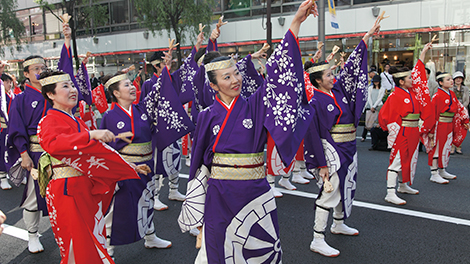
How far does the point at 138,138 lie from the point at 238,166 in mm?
1416

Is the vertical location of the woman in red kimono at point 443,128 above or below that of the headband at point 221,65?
below

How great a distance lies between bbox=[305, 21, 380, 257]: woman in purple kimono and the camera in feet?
10.8

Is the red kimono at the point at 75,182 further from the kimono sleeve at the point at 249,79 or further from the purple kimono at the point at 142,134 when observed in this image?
the kimono sleeve at the point at 249,79

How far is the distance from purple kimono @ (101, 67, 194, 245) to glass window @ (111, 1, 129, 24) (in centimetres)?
1916

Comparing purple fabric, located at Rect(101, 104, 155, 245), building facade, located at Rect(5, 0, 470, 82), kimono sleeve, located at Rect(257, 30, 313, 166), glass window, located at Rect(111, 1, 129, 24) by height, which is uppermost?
glass window, located at Rect(111, 1, 129, 24)

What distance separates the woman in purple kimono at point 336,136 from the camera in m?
3.28

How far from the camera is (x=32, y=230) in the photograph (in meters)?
3.60

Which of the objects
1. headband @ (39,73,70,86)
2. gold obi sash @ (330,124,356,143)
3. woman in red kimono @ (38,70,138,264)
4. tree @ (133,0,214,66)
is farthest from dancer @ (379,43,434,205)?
tree @ (133,0,214,66)

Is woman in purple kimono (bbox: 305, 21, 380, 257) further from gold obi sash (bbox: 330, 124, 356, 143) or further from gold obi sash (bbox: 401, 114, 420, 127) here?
gold obi sash (bbox: 401, 114, 420, 127)

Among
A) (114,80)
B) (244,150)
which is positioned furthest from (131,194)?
(244,150)

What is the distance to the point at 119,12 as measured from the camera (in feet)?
69.9

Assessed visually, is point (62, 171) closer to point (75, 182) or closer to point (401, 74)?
point (75, 182)

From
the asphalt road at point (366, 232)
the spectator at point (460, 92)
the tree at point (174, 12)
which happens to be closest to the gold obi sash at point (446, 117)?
the asphalt road at point (366, 232)

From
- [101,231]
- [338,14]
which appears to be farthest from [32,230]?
[338,14]
